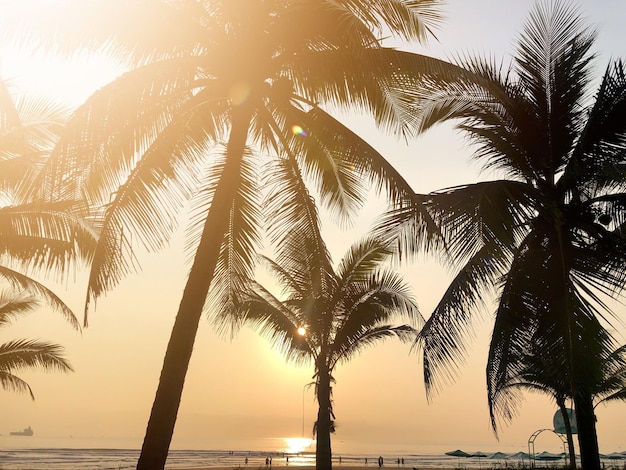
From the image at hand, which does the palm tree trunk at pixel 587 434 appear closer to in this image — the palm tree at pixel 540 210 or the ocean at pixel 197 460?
the palm tree at pixel 540 210

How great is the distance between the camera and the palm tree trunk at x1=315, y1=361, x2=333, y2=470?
1471cm

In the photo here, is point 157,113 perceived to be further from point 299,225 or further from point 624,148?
point 624,148

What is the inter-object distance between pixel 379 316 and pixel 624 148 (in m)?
9.21

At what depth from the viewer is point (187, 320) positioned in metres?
6.73

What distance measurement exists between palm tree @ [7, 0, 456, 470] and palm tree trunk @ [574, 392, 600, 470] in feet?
12.9

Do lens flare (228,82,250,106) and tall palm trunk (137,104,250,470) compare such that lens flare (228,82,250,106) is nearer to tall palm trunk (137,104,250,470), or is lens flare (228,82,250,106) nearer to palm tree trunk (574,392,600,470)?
tall palm trunk (137,104,250,470)

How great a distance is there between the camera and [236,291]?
1006 cm

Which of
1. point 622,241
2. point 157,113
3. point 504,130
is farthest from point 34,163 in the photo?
point 622,241

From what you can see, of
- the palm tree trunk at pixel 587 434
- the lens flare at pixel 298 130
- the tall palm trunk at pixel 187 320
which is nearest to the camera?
the tall palm trunk at pixel 187 320

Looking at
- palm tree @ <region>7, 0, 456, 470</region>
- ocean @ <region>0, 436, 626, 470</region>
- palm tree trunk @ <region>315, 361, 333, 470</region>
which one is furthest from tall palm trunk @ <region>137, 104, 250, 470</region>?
ocean @ <region>0, 436, 626, 470</region>

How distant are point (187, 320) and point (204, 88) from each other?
332 cm

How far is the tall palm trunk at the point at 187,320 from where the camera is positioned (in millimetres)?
6160

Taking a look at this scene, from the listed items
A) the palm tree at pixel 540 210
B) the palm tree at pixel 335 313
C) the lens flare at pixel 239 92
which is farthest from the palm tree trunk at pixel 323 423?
the lens flare at pixel 239 92

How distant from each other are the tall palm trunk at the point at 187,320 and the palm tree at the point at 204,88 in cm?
2
